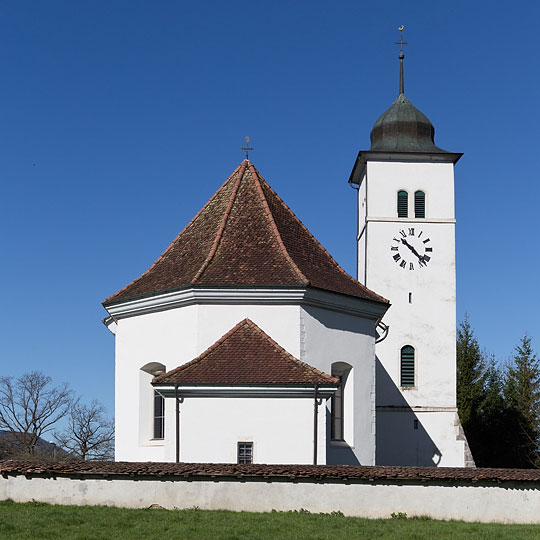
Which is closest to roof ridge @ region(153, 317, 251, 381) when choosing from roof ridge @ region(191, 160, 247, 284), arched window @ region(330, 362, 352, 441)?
roof ridge @ region(191, 160, 247, 284)

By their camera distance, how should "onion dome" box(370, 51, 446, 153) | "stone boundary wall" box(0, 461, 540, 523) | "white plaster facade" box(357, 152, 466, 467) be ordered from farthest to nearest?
"onion dome" box(370, 51, 446, 153)
"white plaster facade" box(357, 152, 466, 467)
"stone boundary wall" box(0, 461, 540, 523)

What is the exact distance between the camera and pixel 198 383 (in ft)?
67.2

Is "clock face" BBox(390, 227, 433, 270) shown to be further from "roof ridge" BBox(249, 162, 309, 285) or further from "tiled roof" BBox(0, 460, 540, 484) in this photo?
"tiled roof" BBox(0, 460, 540, 484)

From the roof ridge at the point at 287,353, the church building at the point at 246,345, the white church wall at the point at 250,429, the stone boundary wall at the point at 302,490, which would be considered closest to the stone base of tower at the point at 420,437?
the church building at the point at 246,345

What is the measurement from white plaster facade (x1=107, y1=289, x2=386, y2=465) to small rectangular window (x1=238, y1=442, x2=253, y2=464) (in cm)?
13

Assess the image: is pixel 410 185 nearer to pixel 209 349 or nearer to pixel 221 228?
pixel 221 228

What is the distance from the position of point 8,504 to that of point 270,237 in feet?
32.5

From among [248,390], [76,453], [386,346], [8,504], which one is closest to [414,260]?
[386,346]

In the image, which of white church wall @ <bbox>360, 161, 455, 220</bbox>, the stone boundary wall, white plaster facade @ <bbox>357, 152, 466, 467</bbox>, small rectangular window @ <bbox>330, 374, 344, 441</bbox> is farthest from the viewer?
white church wall @ <bbox>360, 161, 455, 220</bbox>

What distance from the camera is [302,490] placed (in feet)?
57.1

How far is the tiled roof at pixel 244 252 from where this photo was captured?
2264 cm

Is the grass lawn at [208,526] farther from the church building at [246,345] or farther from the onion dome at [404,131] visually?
the onion dome at [404,131]

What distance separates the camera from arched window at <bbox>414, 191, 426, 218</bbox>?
3878cm

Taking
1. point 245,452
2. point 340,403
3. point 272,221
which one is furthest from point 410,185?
point 245,452
